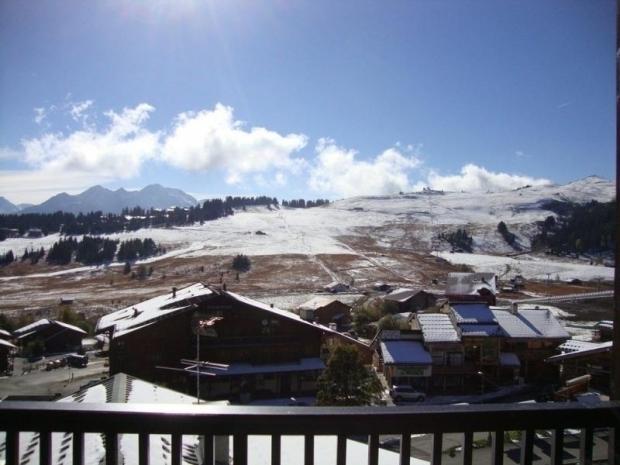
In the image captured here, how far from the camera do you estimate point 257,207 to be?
586 feet

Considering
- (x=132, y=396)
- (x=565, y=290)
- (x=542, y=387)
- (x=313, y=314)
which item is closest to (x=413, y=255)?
(x=565, y=290)

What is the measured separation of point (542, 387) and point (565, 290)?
45.3m

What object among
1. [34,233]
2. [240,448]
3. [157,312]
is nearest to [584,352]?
[157,312]

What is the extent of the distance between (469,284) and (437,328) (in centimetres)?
1110

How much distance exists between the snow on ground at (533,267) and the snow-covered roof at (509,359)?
5397 centimetres

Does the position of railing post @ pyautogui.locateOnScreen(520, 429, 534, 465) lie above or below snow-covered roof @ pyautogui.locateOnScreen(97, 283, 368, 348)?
above

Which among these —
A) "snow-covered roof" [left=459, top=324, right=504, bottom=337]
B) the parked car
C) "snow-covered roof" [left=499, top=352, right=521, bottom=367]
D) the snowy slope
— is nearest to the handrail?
the parked car

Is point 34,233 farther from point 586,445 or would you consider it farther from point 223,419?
point 586,445

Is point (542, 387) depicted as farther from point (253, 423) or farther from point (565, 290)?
point (565, 290)

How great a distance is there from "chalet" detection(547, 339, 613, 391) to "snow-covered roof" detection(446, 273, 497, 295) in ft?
32.9

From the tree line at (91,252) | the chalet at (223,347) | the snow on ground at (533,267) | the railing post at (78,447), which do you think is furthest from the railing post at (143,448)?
the tree line at (91,252)

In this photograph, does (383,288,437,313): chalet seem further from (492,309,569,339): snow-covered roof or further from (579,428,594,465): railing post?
(579,428,594,465): railing post

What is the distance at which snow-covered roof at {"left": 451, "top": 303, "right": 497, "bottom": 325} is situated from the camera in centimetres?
2481

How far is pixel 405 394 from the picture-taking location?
71.7ft
